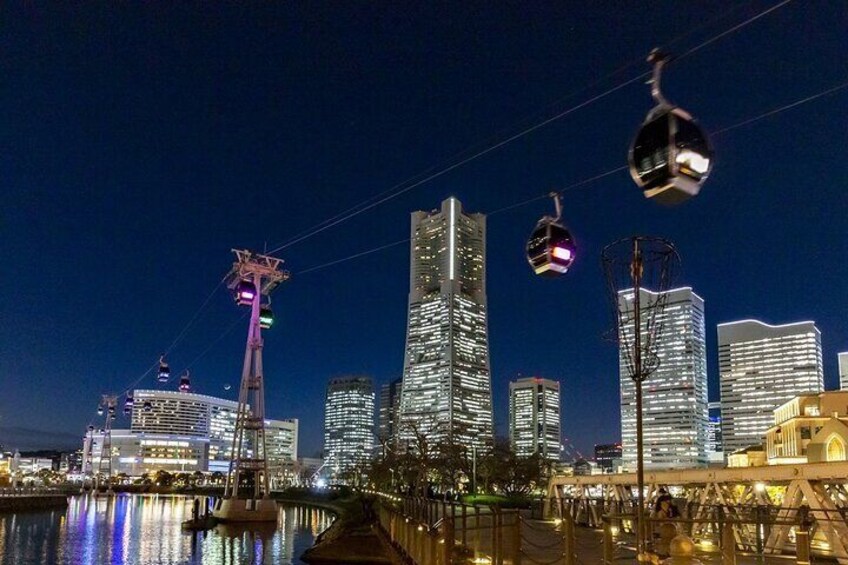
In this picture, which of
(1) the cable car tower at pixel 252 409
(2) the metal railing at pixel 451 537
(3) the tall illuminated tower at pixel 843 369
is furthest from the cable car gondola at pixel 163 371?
(3) the tall illuminated tower at pixel 843 369

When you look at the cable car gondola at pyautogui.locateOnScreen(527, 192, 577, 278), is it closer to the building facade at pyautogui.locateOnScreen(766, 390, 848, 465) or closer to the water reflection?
the water reflection

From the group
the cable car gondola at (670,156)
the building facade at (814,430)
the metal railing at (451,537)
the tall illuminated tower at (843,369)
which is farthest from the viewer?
the tall illuminated tower at (843,369)

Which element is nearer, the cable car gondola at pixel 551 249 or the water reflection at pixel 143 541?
the cable car gondola at pixel 551 249

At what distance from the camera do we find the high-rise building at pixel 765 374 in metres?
179

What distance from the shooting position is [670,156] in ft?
31.9

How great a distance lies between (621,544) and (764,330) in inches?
7442

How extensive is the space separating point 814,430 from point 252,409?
4197 cm

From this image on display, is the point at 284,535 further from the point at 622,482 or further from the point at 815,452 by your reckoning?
the point at 815,452

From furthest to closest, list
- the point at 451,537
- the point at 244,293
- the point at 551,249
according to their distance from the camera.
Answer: the point at 244,293 < the point at 551,249 < the point at 451,537

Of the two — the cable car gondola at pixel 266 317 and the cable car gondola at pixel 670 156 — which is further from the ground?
the cable car gondola at pixel 266 317

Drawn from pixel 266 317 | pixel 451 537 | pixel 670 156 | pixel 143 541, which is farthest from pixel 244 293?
pixel 670 156

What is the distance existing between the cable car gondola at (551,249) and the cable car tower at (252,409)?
4177cm

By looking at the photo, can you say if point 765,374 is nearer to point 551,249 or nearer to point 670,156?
point 551,249

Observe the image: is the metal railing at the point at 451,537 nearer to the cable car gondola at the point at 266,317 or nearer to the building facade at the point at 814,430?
the cable car gondola at the point at 266,317
